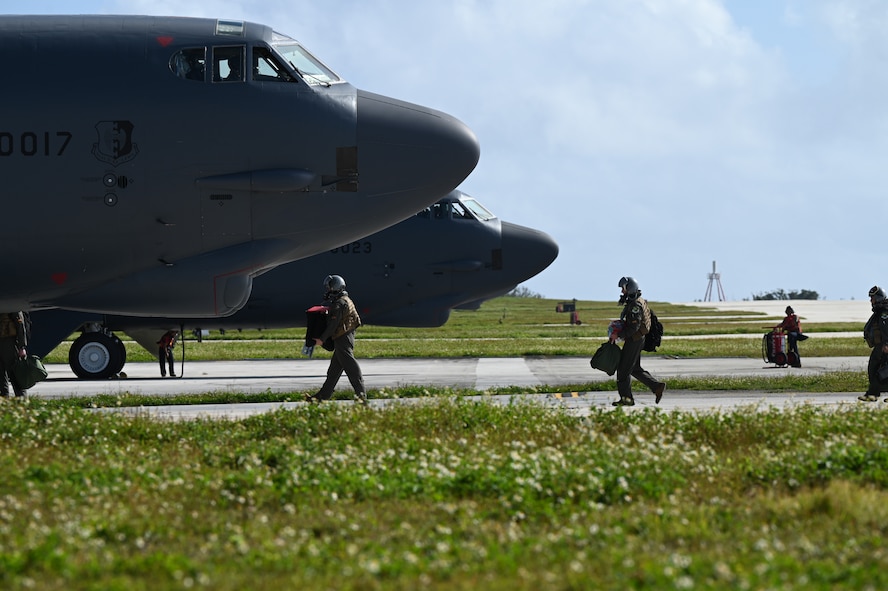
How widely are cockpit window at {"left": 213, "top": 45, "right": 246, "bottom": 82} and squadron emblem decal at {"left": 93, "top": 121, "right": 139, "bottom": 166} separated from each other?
4.66ft

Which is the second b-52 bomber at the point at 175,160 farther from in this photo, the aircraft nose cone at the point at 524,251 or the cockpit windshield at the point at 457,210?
the aircraft nose cone at the point at 524,251

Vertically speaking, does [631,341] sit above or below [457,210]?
below

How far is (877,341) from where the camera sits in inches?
688

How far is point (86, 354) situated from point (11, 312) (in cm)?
982

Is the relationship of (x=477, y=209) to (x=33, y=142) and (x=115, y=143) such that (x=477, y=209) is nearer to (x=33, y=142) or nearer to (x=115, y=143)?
(x=115, y=143)

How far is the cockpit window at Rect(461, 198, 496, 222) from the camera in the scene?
95.1 feet

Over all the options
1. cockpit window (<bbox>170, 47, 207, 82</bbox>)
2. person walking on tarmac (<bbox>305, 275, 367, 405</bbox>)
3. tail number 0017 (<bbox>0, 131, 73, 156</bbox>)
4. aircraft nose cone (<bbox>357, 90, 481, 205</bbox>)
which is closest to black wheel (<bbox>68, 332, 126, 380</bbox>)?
person walking on tarmac (<bbox>305, 275, 367, 405</bbox>)

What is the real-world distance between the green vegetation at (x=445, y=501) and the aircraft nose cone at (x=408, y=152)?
12.8ft

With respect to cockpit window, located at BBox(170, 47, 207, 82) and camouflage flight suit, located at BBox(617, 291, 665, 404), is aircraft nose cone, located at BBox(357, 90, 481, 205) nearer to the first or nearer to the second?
cockpit window, located at BBox(170, 47, 207, 82)

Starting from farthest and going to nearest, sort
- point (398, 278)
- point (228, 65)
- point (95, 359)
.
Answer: point (398, 278), point (95, 359), point (228, 65)

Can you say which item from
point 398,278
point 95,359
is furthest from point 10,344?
point 398,278

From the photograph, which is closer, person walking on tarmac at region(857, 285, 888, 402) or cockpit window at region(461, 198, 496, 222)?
person walking on tarmac at region(857, 285, 888, 402)

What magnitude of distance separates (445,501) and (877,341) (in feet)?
38.6

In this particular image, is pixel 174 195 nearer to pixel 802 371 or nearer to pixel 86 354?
pixel 86 354
